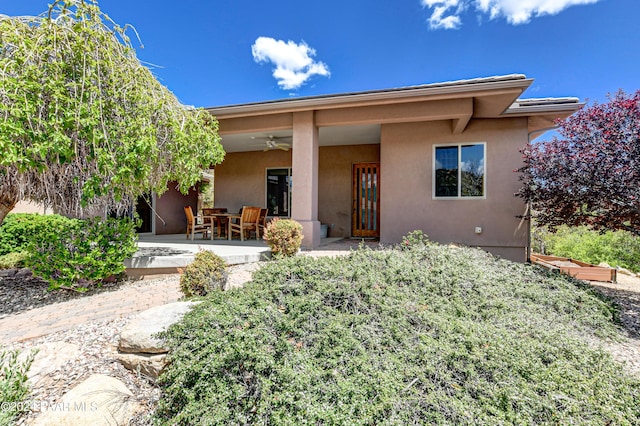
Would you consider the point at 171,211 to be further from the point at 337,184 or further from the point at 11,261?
the point at 337,184

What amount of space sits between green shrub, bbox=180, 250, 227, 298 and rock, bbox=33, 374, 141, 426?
49.4 inches

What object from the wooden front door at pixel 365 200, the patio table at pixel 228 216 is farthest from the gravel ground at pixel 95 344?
the wooden front door at pixel 365 200

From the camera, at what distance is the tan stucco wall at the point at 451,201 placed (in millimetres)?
6965

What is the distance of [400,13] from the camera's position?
9.22 meters

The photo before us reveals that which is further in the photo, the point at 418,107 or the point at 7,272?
the point at 418,107

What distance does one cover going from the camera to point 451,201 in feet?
24.2

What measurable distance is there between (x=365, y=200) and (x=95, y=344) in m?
8.69

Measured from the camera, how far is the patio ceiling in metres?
8.36

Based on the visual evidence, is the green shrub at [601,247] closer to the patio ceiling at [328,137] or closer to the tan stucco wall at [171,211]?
the patio ceiling at [328,137]

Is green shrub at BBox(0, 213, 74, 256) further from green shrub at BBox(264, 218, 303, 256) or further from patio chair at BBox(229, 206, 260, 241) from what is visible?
green shrub at BBox(264, 218, 303, 256)

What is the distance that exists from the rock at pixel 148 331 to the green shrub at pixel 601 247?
9863 millimetres

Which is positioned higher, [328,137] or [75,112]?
[328,137]

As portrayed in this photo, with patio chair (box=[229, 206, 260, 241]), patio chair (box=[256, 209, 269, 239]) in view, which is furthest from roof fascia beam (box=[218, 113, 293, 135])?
patio chair (box=[256, 209, 269, 239])

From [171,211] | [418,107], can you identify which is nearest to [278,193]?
[171,211]
